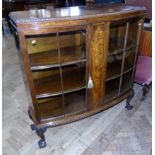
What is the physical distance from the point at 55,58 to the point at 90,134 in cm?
86

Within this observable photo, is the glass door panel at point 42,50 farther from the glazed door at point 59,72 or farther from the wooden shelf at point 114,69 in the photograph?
the wooden shelf at point 114,69

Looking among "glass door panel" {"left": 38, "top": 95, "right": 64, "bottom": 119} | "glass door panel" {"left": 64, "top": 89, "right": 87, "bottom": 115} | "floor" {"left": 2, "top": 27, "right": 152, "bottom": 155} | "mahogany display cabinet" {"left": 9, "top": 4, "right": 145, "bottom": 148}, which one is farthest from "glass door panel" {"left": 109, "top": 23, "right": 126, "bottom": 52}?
"floor" {"left": 2, "top": 27, "right": 152, "bottom": 155}

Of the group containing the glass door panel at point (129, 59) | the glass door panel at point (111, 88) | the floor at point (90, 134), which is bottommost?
the floor at point (90, 134)

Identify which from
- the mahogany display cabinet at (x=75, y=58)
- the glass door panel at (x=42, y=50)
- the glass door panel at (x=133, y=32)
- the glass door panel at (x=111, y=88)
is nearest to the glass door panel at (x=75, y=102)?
the mahogany display cabinet at (x=75, y=58)

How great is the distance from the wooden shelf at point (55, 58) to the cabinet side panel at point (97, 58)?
0.30 ft

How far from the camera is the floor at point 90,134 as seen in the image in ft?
5.07

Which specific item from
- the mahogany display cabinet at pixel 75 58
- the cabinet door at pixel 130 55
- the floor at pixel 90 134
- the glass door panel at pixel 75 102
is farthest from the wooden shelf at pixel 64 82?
the floor at pixel 90 134

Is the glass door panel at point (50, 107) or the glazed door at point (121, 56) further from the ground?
the glazed door at point (121, 56)

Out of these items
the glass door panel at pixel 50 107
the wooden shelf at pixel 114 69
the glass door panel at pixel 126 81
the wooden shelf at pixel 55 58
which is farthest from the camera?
the glass door panel at pixel 126 81

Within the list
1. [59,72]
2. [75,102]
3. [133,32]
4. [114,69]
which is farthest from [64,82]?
[133,32]

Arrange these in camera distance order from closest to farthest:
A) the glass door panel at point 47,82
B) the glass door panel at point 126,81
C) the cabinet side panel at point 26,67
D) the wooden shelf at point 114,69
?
the cabinet side panel at point 26,67
the glass door panel at point 47,82
the wooden shelf at point 114,69
the glass door panel at point 126,81

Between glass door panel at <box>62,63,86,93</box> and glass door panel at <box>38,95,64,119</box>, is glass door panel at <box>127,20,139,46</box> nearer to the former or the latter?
glass door panel at <box>62,63,86,93</box>

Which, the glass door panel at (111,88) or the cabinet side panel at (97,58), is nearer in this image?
the cabinet side panel at (97,58)

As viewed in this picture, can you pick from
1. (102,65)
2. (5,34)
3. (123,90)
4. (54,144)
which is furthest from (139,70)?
(5,34)
